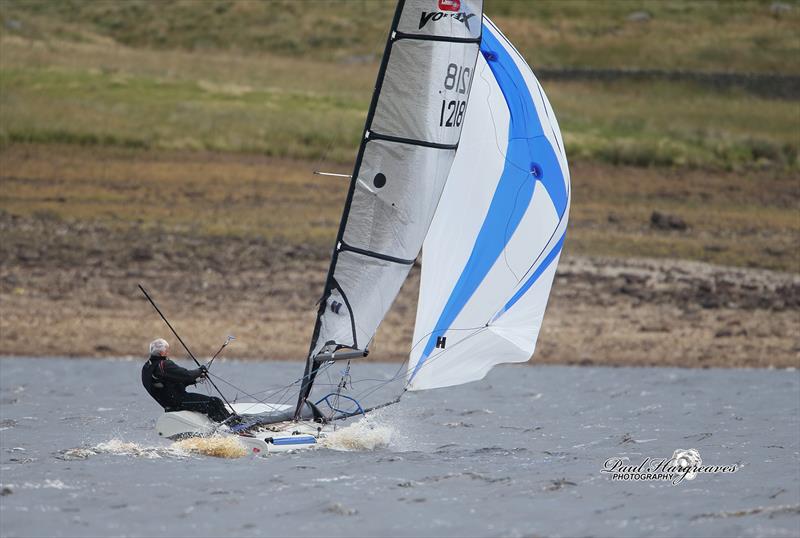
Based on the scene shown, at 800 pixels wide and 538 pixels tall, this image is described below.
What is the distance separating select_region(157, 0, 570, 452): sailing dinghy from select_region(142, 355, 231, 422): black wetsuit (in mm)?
169

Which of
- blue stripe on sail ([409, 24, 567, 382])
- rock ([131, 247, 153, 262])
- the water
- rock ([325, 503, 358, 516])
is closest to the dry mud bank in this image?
rock ([131, 247, 153, 262])

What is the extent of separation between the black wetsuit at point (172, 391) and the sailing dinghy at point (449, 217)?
17cm

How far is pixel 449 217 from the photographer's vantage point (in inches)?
613

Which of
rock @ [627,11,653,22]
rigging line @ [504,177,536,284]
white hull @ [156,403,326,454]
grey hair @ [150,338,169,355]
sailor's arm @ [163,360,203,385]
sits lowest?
white hull @ [156,403,326,454]

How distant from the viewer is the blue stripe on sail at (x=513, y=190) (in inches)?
604

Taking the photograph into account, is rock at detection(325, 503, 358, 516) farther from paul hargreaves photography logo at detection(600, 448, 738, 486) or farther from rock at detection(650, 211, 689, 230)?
rock at detection(650, 211, 689, 230)

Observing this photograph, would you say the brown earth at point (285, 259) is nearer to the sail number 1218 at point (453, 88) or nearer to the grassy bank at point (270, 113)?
the grassy bank at point (270, 113)

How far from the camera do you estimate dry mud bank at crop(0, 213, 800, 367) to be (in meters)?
22.8

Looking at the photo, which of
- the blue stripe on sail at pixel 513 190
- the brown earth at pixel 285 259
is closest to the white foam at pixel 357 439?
the blue stripe on sail at pixel 513 190

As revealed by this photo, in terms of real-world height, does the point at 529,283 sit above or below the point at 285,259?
above

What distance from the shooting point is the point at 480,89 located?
15609 mm

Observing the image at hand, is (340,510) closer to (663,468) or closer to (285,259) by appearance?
(663,468)

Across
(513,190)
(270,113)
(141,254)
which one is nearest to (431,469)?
(513,190)

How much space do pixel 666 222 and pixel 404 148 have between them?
55.3 ft
